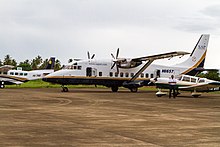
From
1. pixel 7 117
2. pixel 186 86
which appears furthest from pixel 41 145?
pixel 186 86

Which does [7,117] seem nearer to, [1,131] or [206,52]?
[1,131]

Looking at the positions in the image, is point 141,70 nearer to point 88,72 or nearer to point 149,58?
point 149,58

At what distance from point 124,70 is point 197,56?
828 centimetres

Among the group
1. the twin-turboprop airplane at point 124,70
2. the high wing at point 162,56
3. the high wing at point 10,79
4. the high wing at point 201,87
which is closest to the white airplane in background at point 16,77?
the high wing at point 10,79

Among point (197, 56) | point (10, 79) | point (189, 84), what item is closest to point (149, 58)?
point (197, 56)

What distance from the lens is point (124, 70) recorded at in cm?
3859

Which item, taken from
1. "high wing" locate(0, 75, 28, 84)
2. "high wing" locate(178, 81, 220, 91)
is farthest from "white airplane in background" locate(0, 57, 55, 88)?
"high wing" locate(178, 81, 220, 91)

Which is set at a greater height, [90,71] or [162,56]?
[162,56]

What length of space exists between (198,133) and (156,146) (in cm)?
240

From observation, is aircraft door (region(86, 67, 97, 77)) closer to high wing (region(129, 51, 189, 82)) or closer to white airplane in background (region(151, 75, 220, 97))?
high wing (region(129, 51, 189, 82))

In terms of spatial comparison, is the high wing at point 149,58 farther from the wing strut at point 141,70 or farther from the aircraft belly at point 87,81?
the aircraft belly at point 87,81

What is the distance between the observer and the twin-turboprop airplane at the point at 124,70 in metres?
35.8

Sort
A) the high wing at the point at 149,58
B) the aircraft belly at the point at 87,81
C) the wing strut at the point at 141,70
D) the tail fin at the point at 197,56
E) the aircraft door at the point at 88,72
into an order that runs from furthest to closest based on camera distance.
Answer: the tail fin at the point at 197,56 < the wing strut at the point at 141,70 < the high wing at the point at 149,58 < the aircraft door at the point at 88,72 < the aircraft belly at the point at 87,81

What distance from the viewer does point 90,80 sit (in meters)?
36.4
